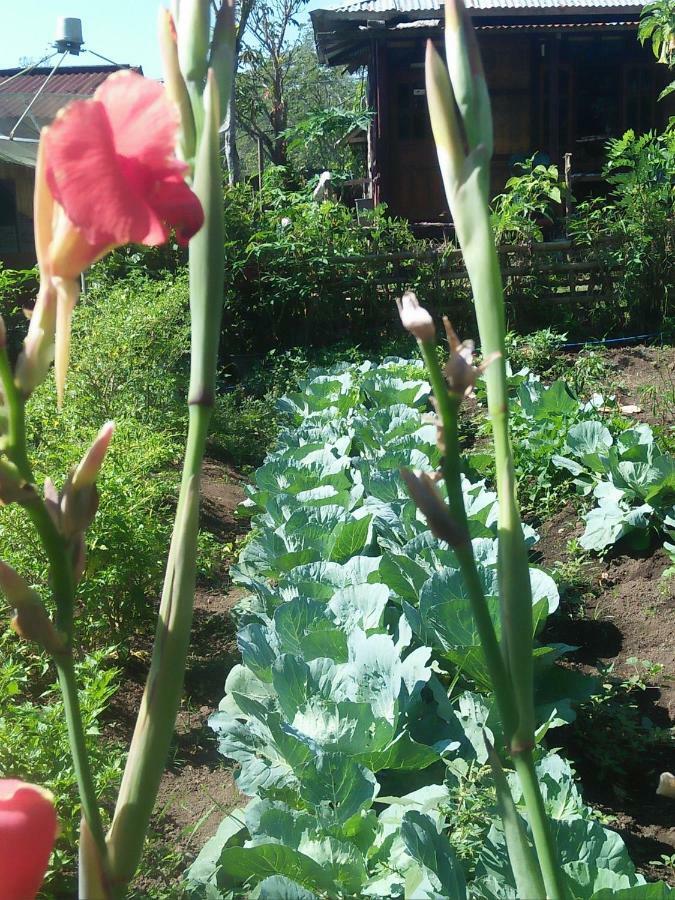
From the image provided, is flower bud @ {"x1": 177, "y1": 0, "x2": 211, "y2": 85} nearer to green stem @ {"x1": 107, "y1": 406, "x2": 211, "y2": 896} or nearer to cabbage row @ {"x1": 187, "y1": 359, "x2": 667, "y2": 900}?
green stem @ {"x1": 107, "y1": 406, "x2": 211, "y2": 896}

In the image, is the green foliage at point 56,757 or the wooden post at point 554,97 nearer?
the green foliage at point 56,757

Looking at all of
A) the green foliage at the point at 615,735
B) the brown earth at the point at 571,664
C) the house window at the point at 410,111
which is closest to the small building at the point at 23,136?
the brown earth at the point at 571,664

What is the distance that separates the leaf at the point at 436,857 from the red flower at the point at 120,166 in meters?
1.13

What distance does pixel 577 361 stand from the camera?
6867 mm

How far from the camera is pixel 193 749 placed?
2.80 m

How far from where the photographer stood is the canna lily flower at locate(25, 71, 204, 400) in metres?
0.44

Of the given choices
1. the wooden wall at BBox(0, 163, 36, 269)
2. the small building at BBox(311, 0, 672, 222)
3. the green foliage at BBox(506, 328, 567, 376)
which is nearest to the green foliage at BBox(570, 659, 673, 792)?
the green foliage at BBox(506, 328, 567, 376)

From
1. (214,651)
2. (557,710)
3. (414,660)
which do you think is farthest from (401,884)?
(214,651)

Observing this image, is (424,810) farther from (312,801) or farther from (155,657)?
(155,657)

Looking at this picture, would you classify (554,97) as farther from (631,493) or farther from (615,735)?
(615,735)

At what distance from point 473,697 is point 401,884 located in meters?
0.68

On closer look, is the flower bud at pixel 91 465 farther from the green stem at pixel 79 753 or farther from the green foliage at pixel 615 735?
the green foliage at pixel 615 735

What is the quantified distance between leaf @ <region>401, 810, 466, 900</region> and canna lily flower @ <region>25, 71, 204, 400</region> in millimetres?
1123

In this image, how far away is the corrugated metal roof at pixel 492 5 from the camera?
11.3 m
